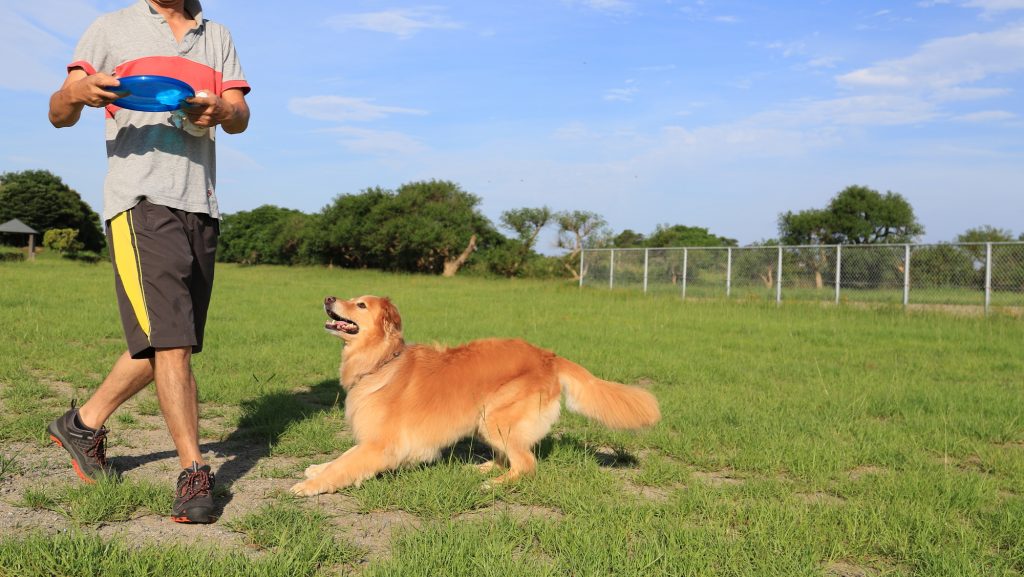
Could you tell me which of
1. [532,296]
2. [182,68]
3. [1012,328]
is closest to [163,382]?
[182,68]

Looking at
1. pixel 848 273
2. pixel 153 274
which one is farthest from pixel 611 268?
pixel 153 274

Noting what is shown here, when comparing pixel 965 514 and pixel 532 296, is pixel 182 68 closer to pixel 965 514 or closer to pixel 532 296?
pixel 965 514

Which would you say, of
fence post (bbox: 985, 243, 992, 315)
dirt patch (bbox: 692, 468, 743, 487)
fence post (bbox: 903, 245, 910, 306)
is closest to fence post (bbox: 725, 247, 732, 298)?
fence post (bbox: 903, 245, 910, 306)

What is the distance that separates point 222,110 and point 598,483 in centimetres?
258

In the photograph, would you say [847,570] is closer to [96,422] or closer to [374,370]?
[374,370]

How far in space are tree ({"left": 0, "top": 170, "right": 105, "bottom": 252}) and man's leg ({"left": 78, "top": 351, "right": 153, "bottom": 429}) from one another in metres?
54.4

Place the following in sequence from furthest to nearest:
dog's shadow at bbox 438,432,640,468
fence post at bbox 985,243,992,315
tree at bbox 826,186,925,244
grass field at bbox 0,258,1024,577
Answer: tree at bbox 826,186,925,244, fence post at bbox 985,243,992,315, dog's shadow at bbox 438,432,640,468, grass field at bbox 0,258,1024,577

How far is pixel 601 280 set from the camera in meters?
22.5

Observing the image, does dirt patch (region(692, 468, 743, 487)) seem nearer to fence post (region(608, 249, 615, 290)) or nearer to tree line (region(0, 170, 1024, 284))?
fence post (region(608, 249, 615, 290))

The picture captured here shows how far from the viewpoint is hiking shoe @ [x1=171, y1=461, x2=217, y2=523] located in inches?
110

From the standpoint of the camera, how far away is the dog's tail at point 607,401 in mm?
3740

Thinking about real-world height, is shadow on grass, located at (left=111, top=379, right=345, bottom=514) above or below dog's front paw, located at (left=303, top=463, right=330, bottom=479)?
below

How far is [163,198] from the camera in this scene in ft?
9.89

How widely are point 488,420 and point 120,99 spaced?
92.7 inches
